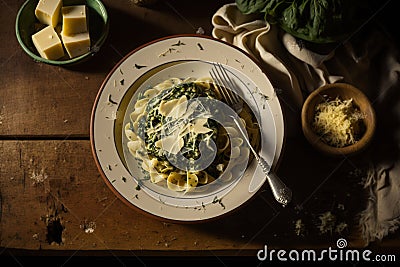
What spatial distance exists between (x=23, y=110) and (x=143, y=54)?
0.35 meters

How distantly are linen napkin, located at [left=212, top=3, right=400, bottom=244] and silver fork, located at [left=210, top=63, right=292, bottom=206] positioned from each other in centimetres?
10

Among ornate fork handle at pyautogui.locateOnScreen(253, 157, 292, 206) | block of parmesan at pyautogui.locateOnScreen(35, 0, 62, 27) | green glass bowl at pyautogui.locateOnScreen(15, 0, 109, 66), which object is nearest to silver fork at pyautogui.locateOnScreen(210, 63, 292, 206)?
ornate fork handle at pyautogui.locateOnScreen(253, 157, 292, 206)

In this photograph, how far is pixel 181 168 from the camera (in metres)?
1.36

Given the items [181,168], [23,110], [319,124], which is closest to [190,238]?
[181,168]

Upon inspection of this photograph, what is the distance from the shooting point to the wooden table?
1.43 meters

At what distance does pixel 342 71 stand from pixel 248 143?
12.8 inches

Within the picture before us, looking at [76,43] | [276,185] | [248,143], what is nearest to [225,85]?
[248,143]

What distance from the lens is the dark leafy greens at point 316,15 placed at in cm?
135

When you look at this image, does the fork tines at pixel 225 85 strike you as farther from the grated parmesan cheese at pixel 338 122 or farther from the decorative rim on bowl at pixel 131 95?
the grated parmesan cheese at pixel 338 122

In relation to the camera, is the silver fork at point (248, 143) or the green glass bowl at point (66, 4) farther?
the green glass bowl at point (66, 4)

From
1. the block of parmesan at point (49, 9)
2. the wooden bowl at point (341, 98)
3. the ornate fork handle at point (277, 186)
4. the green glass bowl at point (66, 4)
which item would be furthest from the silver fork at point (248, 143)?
the block of parmesan at point (49, 9)

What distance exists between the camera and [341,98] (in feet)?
4.64

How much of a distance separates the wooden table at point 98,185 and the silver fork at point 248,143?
9 cm

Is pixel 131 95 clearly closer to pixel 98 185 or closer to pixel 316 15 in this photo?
pixel 98 185
